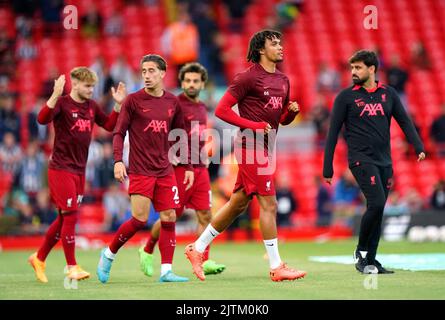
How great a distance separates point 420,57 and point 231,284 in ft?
58.4

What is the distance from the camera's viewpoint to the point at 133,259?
50.4ft

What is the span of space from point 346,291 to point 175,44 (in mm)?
15584

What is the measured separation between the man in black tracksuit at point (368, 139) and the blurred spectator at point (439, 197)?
31.3 feet

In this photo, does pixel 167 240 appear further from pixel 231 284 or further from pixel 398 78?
pixel 398 78

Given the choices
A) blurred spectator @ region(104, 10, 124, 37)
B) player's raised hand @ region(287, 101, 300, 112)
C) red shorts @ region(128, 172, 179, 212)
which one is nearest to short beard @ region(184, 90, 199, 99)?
red shorts @ region(128, 172, 179, 212)

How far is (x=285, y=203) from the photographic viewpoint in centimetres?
2141

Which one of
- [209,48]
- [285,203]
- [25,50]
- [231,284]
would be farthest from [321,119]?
[231,284]

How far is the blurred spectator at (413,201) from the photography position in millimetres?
21344

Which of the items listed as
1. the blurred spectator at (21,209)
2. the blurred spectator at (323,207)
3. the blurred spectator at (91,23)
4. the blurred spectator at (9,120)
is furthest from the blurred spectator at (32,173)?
the blurred spectator at (91,23)

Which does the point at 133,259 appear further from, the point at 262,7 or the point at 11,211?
the point at 262,7

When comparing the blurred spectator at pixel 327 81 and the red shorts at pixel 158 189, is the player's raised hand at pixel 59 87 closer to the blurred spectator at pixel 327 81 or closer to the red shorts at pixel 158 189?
the red shorts at pixel 158 189

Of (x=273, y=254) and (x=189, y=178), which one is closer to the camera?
(x=273, y=254)

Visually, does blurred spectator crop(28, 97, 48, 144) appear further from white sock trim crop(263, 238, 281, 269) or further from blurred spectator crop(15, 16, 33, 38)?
white sock trim crop(263, 238, 281, 269)
